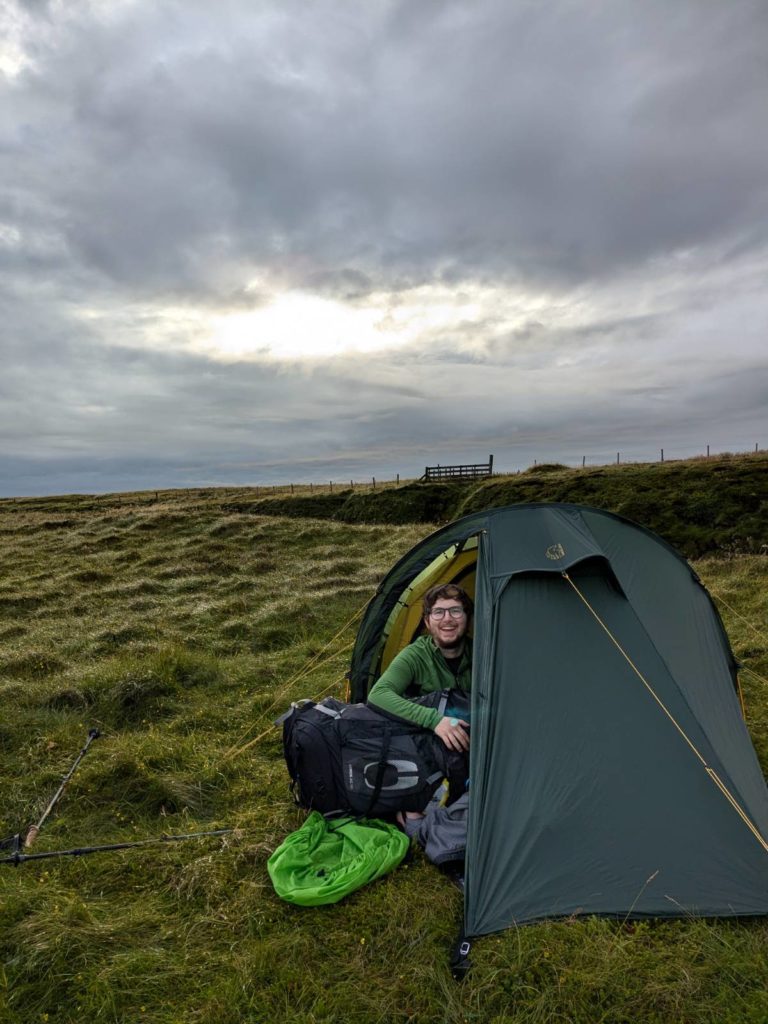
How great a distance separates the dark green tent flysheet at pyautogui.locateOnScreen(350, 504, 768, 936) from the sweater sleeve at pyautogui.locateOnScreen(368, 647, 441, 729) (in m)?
0.68

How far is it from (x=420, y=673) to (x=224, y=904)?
264 cm

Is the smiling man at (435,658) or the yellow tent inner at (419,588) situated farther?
the yellow tent inner at (419,588)

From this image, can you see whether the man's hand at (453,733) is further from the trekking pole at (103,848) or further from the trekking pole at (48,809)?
the trekking pole at (48,809)

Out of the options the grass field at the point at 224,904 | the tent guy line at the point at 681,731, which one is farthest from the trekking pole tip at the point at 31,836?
the tent guy line at the point at 681,731

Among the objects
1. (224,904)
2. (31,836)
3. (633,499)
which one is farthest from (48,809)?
(633,499)

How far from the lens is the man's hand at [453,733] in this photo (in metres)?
5.21

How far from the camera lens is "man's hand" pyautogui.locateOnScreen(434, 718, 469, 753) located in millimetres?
5215

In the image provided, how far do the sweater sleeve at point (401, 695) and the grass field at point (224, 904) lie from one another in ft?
3.96

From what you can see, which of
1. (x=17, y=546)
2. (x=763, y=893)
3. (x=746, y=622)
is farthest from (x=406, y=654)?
(x=17, y=546)

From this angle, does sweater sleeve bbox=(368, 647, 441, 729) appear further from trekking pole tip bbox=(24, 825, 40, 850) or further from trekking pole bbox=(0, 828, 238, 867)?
trekking pole tip bbox=(24, 825, 40, 850)

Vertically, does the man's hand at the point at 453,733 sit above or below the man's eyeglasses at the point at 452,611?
below

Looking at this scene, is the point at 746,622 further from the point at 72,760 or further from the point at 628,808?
the point at 72,760

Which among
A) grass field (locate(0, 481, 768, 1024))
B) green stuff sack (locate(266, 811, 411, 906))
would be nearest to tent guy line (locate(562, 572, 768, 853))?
grass field (locate(0, 481, 768, 1024))

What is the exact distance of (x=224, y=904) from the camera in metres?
4.55
